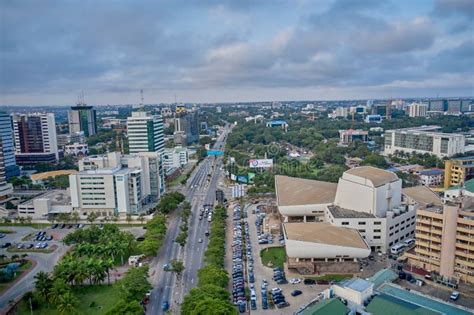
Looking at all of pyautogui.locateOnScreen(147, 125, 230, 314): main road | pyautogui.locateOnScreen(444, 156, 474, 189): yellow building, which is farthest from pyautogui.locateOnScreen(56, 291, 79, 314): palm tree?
pyautogui.locateOnScreen(444, 156, 474, 189): yellow building

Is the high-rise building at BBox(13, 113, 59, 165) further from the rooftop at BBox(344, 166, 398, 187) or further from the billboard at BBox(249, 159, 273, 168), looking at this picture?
the rooftop at BBox(344, 166, 398, 187)

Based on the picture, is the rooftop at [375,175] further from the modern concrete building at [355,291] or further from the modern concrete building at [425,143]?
the modern concrete building at [425,143]

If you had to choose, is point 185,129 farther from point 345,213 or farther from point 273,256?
point 273,256

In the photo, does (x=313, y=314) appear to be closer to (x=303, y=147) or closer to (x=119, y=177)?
(x=119, y=177)

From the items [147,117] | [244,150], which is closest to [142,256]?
[147,117]

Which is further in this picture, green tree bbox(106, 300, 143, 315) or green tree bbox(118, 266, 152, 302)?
green tree bbox(118, 266, 152, 302)

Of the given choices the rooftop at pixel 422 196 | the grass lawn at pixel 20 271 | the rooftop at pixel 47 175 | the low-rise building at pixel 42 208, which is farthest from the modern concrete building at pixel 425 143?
the grass lawn at pixel 20 271

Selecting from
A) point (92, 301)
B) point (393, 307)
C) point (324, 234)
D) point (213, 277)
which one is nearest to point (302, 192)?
point (324, 234)
